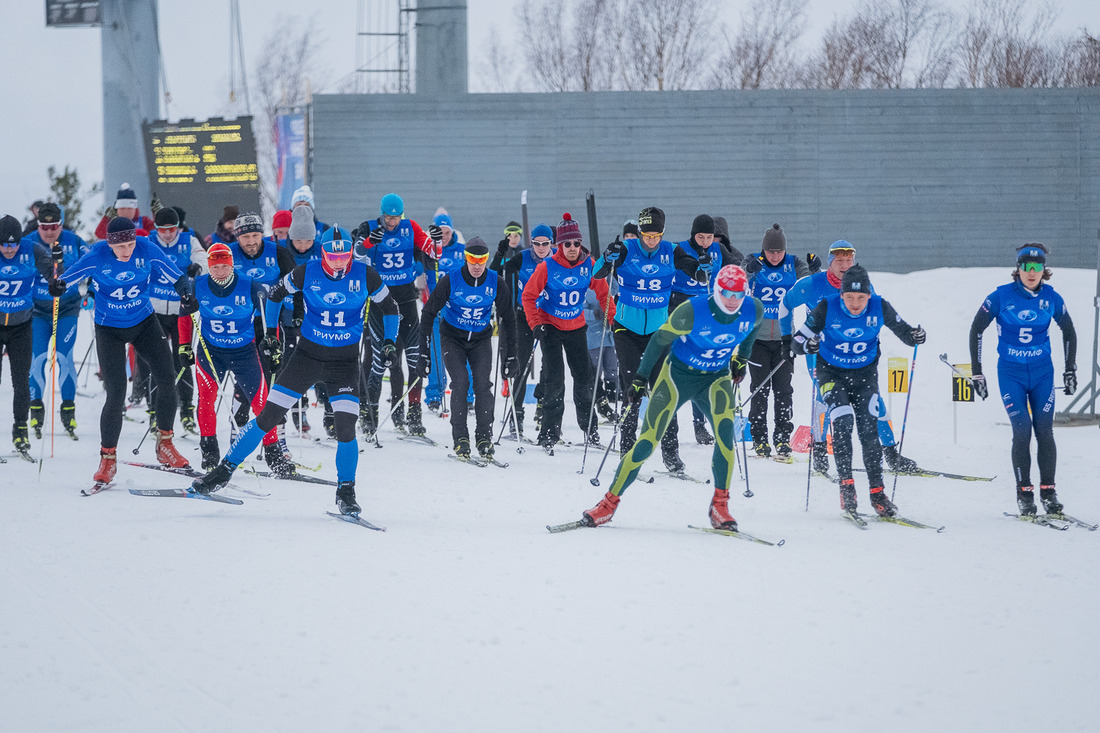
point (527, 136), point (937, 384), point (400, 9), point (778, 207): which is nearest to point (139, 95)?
point (400, 9)

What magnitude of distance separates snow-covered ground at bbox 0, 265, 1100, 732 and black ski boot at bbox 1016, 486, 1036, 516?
13 cm

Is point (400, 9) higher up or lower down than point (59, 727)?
higher up

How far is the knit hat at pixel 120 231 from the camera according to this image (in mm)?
→ 7504

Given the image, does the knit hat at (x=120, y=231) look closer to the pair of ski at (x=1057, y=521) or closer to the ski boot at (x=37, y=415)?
the ski boot at (x=37, y=415)

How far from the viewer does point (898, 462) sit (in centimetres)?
899

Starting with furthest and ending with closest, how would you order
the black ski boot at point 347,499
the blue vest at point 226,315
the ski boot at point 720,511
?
the blue vest at point 226,315, the black ski boot at point 347,499, the ski boot at point 720,511

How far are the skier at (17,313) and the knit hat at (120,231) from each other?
1.86 m

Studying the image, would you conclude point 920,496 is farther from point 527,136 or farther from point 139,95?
point 139,95

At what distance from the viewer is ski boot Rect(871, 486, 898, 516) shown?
6.89 metres

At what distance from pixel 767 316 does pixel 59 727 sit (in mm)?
6749

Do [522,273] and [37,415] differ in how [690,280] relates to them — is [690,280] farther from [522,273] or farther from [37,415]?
[37,415]

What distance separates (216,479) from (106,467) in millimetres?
977

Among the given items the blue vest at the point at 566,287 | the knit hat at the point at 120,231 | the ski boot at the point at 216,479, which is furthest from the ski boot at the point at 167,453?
the blue vest at the point at 566,287

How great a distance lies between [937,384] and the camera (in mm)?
15352
